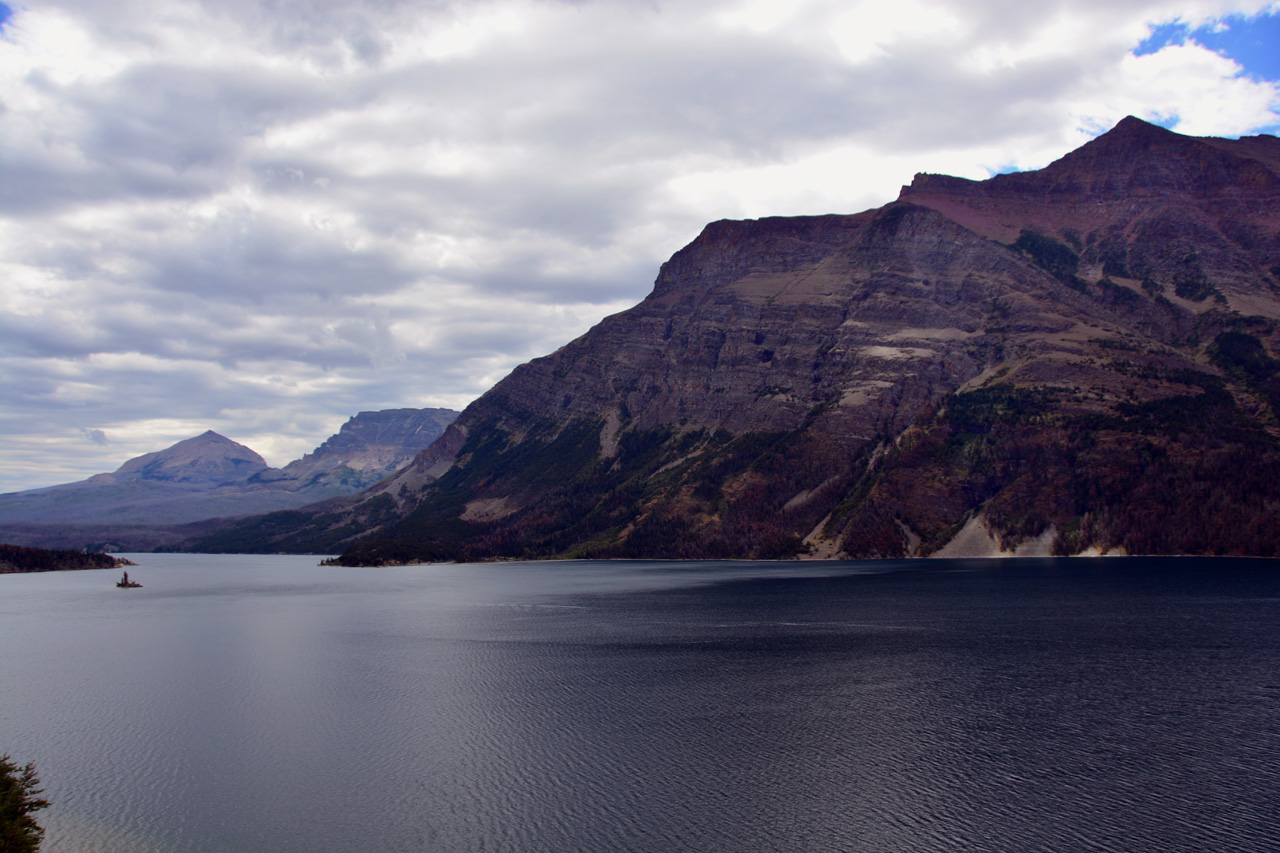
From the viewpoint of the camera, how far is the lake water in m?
42.0

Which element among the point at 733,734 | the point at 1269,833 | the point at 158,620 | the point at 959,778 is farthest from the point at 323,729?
the point at 158,620

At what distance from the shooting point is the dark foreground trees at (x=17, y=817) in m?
37.5

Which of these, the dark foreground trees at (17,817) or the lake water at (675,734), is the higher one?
the dark foreground trees at (17,817)

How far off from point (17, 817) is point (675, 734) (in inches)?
1580

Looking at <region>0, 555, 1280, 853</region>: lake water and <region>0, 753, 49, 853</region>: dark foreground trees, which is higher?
<region>0, 753, 49, 853</region>: dark foreground trees

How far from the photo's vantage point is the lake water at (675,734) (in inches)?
1655

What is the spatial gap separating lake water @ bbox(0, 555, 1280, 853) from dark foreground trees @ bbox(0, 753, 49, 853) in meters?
2.74

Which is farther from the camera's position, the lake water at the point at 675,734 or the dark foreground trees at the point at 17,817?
the lake water at the point at 675,734

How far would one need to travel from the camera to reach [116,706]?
237ft

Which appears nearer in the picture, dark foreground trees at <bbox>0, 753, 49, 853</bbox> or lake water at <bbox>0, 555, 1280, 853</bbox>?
dark foreground trees at <bbox>0, 753, 49, 853</bbox>

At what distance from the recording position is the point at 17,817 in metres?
39.8

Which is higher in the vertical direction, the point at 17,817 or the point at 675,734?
the point at 17,817

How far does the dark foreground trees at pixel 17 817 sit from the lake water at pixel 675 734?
2.74m

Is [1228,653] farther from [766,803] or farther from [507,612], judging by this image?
[507,612]
